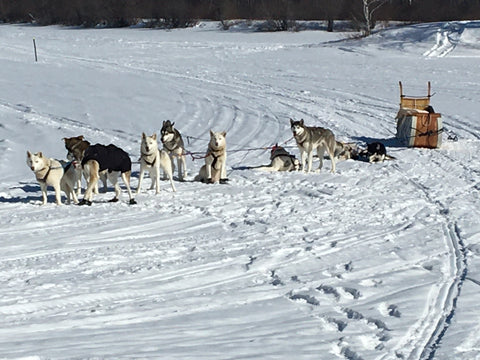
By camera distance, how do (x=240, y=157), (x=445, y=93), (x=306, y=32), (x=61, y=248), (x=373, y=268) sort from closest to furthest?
(x=373, y=268)
(x=61, y=248)
(x=240, y=157)
(x=445, y=93)
(x=306, y=32)

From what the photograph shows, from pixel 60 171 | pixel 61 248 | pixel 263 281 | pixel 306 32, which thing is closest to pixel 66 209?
pixel 60 171

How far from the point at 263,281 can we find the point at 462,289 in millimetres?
1500

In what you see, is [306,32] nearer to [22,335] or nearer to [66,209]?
[66,209]

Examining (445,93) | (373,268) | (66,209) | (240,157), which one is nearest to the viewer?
(373,268)

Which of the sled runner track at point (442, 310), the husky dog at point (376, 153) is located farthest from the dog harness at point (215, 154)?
the sled runner track at point (442, 310)

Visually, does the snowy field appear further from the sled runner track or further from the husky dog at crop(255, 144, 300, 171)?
the husky dog at crop(255, 144, 300, 171)

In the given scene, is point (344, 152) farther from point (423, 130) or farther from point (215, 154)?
point (215, 154)

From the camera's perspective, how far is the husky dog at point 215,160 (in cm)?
970

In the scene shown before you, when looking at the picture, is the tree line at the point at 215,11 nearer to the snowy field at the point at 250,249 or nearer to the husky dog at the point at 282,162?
the snowy field at the point at 250,249

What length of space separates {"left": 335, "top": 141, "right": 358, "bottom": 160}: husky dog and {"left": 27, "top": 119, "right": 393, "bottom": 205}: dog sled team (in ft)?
1.12

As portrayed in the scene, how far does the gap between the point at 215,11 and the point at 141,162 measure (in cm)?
Answer: 3727

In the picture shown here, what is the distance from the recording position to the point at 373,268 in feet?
20.4

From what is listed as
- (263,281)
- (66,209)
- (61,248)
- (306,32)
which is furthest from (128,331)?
(306,32)

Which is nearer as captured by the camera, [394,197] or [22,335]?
[22,335]
